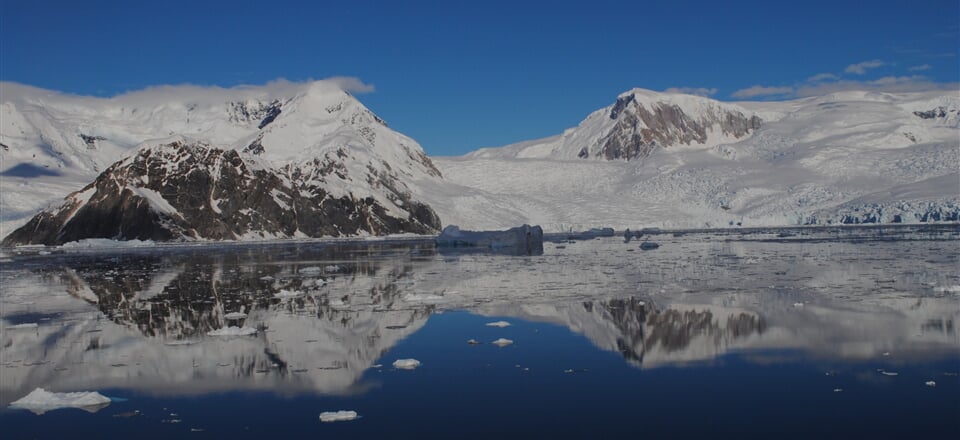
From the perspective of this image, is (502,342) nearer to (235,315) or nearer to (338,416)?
(338,416)

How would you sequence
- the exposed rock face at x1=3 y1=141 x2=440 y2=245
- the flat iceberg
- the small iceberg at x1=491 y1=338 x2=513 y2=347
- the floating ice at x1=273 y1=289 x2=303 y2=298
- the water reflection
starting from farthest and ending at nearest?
1. the exposed rock face at x1=3 y1=141 x2=440 y2=245
2. the flat iceberg
3. the floating ice at x1=273 y1=289 x2=303 y2=298
4. the small iceberg at x1=491 y1=338 x2=513 y2=347
5. the water reflection

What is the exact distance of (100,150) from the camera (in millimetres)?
168500

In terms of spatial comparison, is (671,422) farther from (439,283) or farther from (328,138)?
(328,138)

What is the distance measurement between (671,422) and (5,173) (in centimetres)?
15339

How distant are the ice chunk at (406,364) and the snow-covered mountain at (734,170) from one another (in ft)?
250

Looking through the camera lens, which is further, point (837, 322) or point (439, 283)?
point (439, 283)

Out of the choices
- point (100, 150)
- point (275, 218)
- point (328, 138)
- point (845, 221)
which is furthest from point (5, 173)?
point (845, 221)

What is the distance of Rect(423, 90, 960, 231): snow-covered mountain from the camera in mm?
91231

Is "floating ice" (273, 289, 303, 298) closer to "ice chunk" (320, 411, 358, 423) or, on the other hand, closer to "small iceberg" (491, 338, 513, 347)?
"small iceberg" (491, 338, 513, 347)

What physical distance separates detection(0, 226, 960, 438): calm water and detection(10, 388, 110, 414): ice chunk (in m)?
0.15

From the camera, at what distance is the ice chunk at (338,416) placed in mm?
8820

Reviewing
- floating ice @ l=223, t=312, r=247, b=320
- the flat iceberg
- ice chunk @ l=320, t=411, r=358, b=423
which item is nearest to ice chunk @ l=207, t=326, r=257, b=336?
floating ice @ l=223, t=312, r=247, b=320

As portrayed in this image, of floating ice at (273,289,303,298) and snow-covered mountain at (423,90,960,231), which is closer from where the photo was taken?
floating ice at (273,289,303,298)

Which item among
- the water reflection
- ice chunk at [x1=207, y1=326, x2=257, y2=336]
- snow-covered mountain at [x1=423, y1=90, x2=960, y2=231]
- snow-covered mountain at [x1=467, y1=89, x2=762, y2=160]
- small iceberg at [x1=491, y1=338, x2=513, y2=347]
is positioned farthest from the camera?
snow-covered mountain at [x1=467, y1=89, x2=762, y2=160]
